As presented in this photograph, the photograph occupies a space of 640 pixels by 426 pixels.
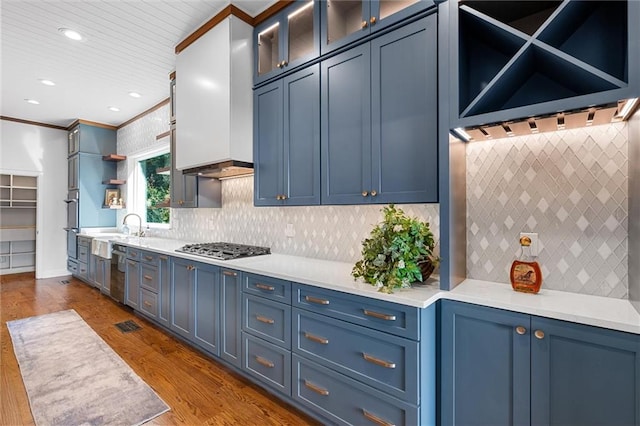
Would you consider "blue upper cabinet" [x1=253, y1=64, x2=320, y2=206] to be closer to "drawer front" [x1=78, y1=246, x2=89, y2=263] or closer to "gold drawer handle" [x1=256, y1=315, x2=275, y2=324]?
"gold drawer handle" [x1=256, y1=315, x2=275, y2=324]

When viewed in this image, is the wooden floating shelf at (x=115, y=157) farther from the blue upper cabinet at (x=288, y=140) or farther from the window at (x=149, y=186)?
the blue upper cabinet at (x=288, y=140)

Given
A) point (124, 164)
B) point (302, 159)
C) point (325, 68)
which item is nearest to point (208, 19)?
point (325, 68)

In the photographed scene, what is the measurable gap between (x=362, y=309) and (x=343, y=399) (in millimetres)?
548

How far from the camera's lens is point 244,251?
285cm

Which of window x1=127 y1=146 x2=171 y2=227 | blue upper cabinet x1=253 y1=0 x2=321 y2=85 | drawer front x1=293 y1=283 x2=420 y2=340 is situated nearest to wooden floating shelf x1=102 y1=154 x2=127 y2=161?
window x1=127 y1=146 x2=171 y2=227

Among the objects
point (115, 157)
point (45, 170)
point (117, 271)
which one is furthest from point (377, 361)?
point (45, 170)

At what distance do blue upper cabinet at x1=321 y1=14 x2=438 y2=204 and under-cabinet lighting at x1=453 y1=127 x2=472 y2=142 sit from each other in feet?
0.36

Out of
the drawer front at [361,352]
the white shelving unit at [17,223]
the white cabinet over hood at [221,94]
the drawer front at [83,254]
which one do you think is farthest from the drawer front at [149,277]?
the white shelving unit at [17,223]

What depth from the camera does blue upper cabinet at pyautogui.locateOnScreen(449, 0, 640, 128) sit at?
131cm

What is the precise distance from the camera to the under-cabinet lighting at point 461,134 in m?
1.64

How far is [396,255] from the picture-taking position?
1651 millimetres

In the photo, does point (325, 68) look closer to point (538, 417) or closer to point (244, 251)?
point (244, 251)

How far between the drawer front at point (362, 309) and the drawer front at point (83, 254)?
5109 mm

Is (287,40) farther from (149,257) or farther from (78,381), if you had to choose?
(78,381)
